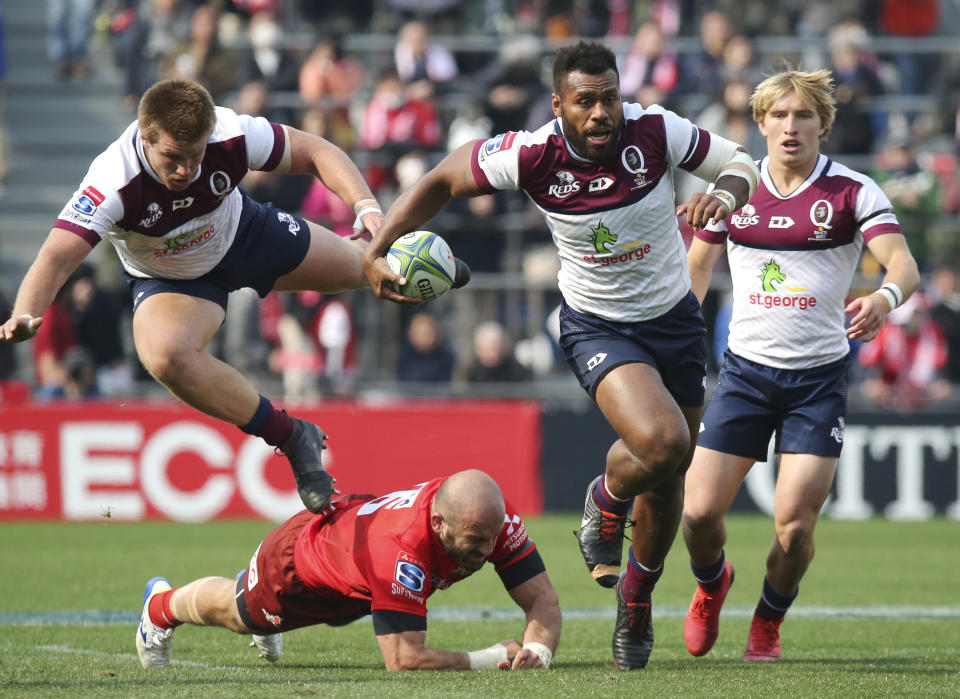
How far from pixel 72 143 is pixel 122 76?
1.18m

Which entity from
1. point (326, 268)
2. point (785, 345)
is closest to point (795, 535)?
point (785, 345)

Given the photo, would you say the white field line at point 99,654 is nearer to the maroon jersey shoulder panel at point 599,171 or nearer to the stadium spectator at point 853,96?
the maroon jersey shoulder panel at point 599,171

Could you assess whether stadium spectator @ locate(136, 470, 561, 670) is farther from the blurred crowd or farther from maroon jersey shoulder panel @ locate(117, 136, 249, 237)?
the blurred crowd

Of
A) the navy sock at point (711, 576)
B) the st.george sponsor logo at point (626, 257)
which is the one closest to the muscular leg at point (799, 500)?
the navy sock at point (711, 576)

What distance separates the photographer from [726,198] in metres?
5.95

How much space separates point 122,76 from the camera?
19.0m

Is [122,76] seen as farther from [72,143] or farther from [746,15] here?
[746,15]

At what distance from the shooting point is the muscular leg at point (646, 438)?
20.2 feet

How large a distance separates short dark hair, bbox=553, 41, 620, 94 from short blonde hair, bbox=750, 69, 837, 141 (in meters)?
1.11

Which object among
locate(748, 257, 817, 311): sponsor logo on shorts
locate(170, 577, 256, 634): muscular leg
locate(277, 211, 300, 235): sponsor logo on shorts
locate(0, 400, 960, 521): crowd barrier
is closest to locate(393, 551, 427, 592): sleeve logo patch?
locate(170, 577, 256, 634): muscular leg

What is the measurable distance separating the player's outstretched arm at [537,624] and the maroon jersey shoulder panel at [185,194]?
244cm

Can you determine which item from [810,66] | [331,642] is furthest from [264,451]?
[810,66]

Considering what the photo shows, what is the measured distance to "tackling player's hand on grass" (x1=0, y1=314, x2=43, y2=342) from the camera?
18.7ft

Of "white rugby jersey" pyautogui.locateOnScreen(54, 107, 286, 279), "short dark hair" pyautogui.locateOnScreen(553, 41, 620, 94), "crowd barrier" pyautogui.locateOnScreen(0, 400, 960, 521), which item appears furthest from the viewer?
"crowd barrier" pyautogui.locateOnScreen(0, 400, 960, 521)
